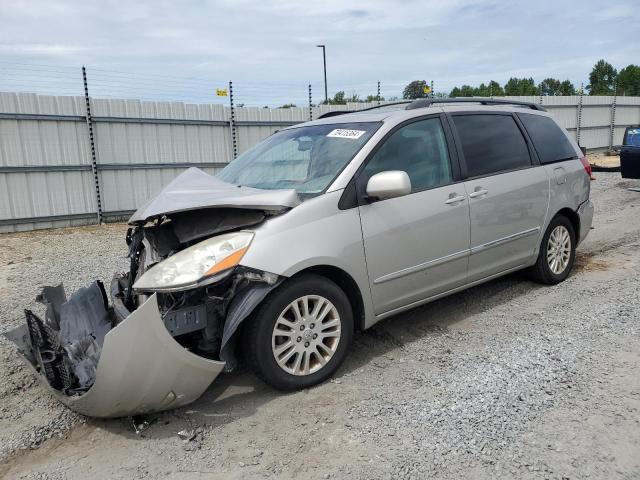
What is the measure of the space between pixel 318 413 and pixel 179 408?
2.86 ft

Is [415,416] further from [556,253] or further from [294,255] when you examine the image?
[556,253]

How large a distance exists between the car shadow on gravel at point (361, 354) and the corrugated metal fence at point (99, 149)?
843 cm

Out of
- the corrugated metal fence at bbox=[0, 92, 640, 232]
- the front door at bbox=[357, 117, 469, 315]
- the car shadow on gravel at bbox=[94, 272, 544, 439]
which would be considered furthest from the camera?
the corrugated metal fence at bbox=[0, 92, 640, 232]

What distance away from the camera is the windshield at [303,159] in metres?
3.64

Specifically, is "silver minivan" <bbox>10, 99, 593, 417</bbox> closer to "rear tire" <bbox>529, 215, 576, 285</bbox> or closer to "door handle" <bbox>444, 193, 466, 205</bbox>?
"door handle" <bbox>444, 193, 466, 205</bbox>

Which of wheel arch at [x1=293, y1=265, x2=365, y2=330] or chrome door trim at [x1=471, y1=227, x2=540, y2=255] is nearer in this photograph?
wheel arch at [x1=293, y1=265, x2=365, y2=330]

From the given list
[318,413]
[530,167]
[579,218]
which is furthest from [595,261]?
[318,413]

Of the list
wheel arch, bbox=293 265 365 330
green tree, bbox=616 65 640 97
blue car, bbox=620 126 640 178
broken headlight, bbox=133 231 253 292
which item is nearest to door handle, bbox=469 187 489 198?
wheel arch, bbox=293 265 365 330

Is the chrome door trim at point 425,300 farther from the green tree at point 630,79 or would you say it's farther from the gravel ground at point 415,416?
the green tree at point 630,79

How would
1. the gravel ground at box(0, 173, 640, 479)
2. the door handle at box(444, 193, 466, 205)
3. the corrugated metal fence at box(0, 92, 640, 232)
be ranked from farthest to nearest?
the corrugated metal fence at box(0, 92, 640, 232), the door handle at box(444, 193, 466, 205), the gravel ground at box(0, 173, 640, 479)

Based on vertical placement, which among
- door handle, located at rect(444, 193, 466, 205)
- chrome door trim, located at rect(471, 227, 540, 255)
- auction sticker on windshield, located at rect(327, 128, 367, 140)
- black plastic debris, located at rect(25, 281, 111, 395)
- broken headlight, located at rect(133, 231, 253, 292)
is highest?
auction sticker on windshield, located at rect(327, 128, 367, 140)

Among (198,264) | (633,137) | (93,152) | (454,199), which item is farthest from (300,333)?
(633,137)

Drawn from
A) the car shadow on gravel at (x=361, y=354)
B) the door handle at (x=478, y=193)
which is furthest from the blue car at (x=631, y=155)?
the door handle at (x=478, y=193)

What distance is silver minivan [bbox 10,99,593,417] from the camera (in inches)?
114
